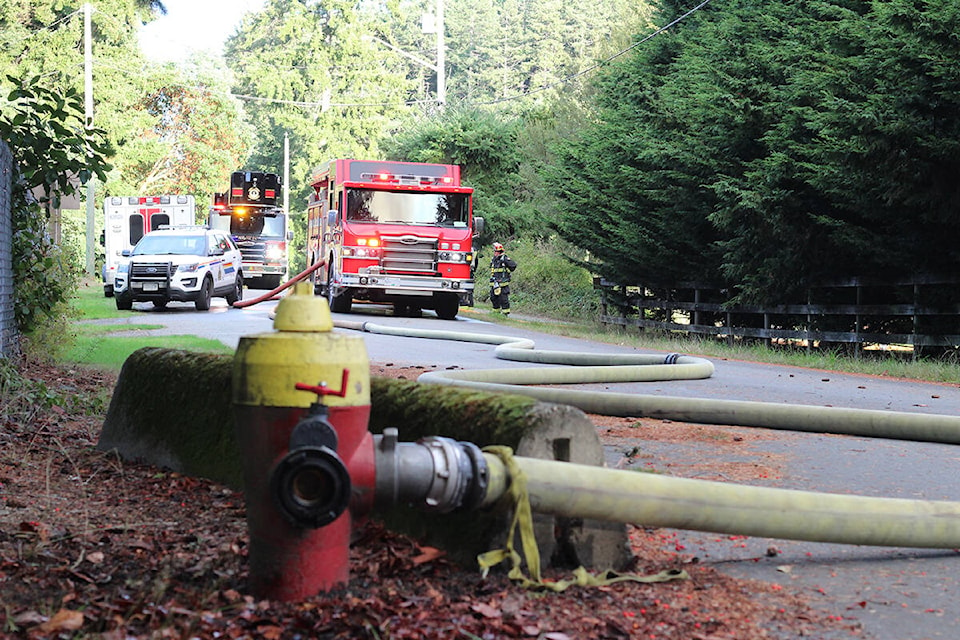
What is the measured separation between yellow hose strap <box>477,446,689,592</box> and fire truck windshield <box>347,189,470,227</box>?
22.2 m

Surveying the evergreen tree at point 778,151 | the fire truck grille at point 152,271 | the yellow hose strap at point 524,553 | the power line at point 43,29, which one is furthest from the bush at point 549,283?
the power line at point 43,29

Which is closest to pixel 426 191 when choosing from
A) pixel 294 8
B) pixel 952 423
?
pixel 952 423

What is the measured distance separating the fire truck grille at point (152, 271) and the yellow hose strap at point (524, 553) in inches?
914

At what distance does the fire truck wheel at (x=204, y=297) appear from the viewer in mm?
26984

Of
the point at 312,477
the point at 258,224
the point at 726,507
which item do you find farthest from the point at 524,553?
the point at 258,224

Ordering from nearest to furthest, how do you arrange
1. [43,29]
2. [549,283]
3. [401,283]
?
1. [401,283]
2. [549,283]
3. [43,29]

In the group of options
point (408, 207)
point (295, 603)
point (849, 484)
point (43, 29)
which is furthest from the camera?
point (43, 29)

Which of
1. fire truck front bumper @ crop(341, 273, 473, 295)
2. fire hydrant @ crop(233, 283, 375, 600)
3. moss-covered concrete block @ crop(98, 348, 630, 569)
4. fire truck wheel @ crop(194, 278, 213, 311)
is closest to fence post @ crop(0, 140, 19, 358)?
moss-covered concrete block @ crop(98, 348, 630, 569)

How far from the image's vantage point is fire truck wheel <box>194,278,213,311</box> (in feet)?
88.5

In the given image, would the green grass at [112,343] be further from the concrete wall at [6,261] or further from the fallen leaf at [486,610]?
the fallen leaf at [486,610]

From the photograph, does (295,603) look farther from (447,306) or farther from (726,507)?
(447,306)

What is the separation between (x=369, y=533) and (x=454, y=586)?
0.82m

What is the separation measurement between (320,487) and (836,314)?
16.2 m

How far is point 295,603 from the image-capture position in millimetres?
3947
